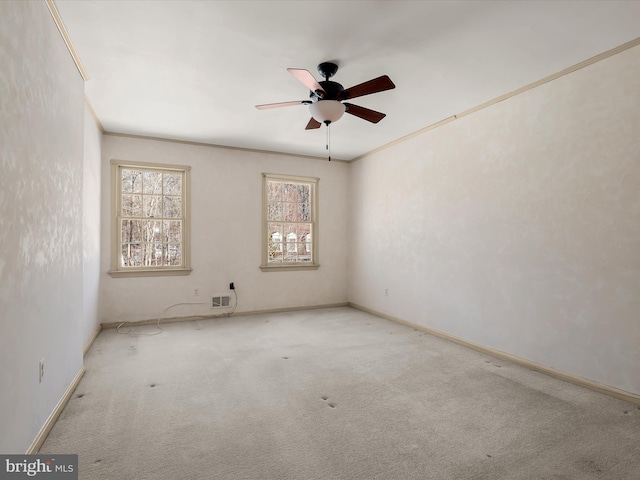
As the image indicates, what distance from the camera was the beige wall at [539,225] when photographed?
2.75 m

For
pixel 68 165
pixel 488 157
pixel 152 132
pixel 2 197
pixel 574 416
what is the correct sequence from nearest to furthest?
pixel 2 197
pixel 574 416
pixel 68 165
pixel 488 157
pixel 152 132

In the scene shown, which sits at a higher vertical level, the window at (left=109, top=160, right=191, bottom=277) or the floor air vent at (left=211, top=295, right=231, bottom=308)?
the window at (left=109, top=160, right=191, bottom=277)

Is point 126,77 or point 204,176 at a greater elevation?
point 126,77

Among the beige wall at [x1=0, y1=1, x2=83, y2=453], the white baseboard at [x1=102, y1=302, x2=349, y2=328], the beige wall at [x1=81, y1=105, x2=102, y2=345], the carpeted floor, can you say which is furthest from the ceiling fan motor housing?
the white baseboard at [x1=102, y1=302, x2=349, y2=328]

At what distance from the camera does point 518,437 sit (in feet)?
7.10

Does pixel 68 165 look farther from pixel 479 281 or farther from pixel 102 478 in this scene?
pixel 479 281

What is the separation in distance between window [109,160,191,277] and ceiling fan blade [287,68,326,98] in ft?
10.0

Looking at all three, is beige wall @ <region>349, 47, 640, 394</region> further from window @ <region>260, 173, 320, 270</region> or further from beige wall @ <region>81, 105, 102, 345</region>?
beige wall @ <region>81, 105, 102, 345</region>

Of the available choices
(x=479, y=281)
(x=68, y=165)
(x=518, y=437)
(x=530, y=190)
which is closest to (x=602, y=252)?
(x=530, y=190)

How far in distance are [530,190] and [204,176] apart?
4.36 m

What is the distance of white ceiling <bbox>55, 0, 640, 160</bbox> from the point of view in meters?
2.34

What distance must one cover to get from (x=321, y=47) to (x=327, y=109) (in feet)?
1.60

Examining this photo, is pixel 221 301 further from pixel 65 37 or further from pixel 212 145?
pixel 65 37

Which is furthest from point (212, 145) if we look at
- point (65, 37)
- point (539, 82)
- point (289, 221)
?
point (539, 82)
